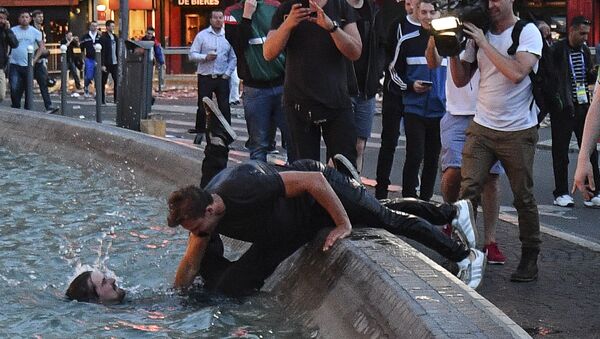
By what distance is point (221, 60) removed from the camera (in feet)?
54.0

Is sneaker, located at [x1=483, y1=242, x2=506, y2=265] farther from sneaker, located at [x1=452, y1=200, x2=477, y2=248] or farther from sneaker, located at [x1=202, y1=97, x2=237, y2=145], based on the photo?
sneaker, located at [x1=202, y1=97, x2=237, y2=145]

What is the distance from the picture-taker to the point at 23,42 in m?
22.0

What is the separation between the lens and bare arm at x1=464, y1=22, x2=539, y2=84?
7176 mm

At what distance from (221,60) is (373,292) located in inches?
444

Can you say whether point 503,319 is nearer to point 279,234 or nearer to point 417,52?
point 279,234

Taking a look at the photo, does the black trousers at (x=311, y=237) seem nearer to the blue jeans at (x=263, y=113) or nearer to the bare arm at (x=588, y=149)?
the bare arm at (x=588, y=149)

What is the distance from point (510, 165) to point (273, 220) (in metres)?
1.64

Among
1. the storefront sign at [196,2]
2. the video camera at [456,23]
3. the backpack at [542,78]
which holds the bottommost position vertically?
the storefront sign at [196,2]

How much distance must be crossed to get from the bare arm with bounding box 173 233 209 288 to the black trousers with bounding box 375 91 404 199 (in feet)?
12.3

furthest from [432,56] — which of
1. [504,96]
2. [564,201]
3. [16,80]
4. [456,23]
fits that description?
[16,80]

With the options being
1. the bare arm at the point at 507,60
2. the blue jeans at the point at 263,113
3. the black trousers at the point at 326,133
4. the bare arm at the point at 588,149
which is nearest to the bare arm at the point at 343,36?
the black trousers at the point at 326,133

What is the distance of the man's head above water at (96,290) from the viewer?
21.7 feet

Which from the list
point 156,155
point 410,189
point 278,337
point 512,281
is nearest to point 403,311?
point 278,337

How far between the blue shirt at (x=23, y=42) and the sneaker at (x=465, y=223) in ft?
49.7
